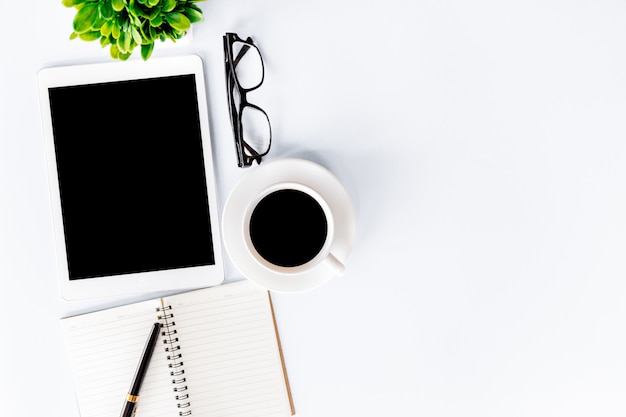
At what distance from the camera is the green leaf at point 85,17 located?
63 centimetres

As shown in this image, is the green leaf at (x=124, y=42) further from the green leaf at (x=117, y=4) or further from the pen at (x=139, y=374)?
the pen at (x=139, y=374)

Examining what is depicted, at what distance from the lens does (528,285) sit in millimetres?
820

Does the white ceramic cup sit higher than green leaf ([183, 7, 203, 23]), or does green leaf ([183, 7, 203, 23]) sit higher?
green leaf ([183, 7, 203, 23])

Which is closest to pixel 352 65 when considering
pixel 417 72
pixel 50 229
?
pixel 417 72

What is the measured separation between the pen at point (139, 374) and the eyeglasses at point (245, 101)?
295 millimetres

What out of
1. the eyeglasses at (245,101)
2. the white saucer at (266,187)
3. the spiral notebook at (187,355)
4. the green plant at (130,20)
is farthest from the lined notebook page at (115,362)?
the green plant at (130,20)

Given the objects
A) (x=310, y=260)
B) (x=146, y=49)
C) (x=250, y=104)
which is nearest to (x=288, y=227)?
(x=310, y=260)

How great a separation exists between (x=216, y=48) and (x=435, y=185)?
401mm

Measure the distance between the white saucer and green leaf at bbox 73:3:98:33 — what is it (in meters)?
0.28

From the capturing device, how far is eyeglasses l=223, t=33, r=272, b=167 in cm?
75

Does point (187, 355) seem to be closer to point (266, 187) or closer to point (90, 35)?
point (266, 187)

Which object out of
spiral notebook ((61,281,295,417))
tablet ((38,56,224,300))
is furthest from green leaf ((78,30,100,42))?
spiral notebook ((61,281,295,417))

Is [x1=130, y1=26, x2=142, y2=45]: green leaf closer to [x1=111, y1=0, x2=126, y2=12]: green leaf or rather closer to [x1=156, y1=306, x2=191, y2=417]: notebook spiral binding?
[x1=111, y1=0, x2=126, y2=12]: green leaf

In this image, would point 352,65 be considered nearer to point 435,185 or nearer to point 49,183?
point 435,185
